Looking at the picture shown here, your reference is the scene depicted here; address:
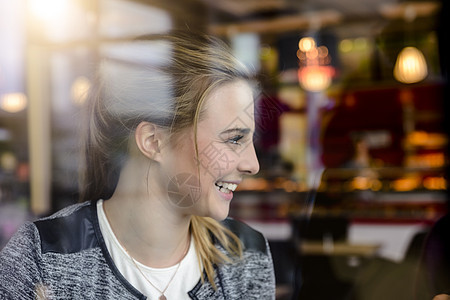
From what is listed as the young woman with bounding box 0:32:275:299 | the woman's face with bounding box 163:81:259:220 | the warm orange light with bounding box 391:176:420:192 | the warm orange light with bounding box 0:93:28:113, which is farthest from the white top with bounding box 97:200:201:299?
the warm orange light with bounding box 391:176:420:192

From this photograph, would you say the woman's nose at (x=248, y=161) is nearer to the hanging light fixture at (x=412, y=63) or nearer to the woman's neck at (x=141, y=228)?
the woman's neck at (x=141, y=228)

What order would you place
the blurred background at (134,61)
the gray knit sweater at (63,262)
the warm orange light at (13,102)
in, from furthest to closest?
the warm orange light at (13,102) → the blurred background at (134,61) → the gray knit sweater at (63,262)

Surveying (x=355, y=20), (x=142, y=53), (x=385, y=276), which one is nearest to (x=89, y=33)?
(x=142, y=53)

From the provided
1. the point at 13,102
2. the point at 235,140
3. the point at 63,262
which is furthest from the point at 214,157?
the point at 13,102

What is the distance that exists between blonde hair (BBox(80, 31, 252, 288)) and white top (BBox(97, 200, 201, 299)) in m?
0.04

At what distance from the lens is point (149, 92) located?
774 mm

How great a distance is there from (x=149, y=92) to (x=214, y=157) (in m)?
0.14

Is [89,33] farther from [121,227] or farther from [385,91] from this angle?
[385,91]

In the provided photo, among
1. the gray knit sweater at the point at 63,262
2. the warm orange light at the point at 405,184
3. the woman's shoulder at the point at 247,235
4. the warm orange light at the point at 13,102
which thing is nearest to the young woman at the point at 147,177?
the gray knit sweater at the point at 63,262

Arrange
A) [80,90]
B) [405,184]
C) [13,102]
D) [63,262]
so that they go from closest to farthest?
[63,262], [80,90], [13,102], [405,184]

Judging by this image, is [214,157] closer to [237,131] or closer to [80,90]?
[237,131]

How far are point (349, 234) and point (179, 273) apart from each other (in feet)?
5.34

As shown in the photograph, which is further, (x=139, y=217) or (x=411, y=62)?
(x=411, y=62)

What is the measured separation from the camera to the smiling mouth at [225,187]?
0.79 metres
